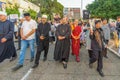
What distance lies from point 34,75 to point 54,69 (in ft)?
3.72

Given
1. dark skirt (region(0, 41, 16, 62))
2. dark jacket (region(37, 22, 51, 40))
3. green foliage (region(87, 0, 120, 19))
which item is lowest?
green foliage (region(87, 0, 120, 19))

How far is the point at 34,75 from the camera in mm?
8711

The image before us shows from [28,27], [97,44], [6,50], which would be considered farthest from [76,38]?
[6,50]

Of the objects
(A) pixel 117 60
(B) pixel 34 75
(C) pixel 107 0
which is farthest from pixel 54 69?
(C) pixel 107 0

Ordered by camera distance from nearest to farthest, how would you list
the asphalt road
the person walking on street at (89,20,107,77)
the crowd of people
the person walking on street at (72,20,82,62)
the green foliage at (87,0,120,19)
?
the asphalt road < the person walking on street at (89,20,107,77) < the crowd of people < the person walking on street at (72,20,82,62) < the green foliage at (87,0,120,19)

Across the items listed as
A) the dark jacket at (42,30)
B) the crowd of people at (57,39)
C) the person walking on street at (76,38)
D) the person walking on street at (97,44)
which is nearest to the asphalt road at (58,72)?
the crowd of people at (57,39)

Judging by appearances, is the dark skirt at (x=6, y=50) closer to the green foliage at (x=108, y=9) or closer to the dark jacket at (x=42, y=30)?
the dark jacket at (x=42, y=30)

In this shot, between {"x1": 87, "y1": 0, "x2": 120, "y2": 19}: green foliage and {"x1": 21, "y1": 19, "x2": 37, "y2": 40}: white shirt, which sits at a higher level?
{"x1": 21, "y1": 19, "x2": 37, "y2": 40}: white shirt

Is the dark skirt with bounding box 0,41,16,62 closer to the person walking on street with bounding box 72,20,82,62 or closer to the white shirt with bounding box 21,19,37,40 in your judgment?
the white shirt with bounding box 21,19,37,40

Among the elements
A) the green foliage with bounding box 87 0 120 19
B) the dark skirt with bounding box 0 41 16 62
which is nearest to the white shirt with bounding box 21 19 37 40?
the dark skirt with bounding box 0 41 16 62

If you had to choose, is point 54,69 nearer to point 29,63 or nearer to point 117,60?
point 29,63

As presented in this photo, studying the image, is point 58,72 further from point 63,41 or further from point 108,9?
point 108,9

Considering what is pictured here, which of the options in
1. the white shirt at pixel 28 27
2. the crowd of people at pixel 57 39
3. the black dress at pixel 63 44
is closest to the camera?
the crowd of people at pixel 57 39

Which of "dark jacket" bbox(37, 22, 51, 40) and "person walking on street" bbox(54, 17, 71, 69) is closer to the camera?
"person walking on street" bbox(54, 17, 71, 69)
